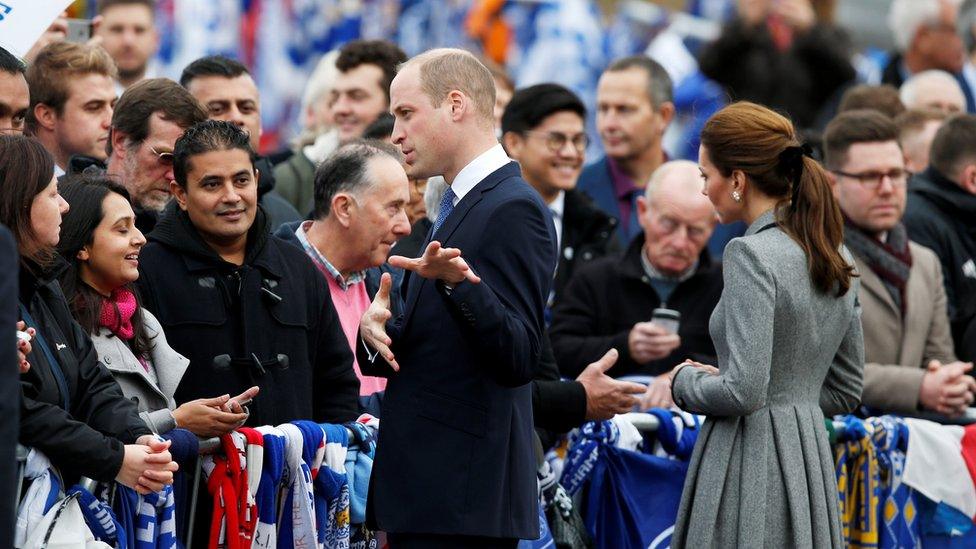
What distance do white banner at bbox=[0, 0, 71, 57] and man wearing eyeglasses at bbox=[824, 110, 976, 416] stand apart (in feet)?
12.3

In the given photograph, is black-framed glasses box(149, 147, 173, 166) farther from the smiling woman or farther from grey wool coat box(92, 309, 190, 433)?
the smiling woman

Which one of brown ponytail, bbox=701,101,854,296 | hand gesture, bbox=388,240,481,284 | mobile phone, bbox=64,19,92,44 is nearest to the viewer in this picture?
hand gesture, bbox=388,240,481,284

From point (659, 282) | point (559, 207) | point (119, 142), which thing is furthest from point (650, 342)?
point (119, 142)

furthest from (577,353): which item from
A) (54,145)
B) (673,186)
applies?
(54,145)

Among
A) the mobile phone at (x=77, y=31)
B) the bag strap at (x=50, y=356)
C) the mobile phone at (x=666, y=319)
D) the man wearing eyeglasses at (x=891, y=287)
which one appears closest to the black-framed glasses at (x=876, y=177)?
the man wearing eyeglasses at (x=891, y=287)

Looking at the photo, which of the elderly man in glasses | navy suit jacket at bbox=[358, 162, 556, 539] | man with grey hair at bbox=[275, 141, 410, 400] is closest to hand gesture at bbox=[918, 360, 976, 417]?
man with grey hair at bbox=[275, 141, 410, 400]

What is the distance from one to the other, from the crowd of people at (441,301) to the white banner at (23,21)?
15.0 inches

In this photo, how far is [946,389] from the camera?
6.93m

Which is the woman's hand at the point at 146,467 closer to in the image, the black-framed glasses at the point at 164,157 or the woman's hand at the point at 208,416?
the woman's hand at the point at 208,416

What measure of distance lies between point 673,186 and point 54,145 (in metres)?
2.75

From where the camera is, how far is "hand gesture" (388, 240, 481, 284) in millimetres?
4438

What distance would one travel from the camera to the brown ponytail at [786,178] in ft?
17.7

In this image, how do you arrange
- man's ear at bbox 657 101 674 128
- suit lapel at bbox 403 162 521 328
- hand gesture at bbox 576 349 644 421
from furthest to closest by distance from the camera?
man's ear at bbox 657 101 674 128
hand gesture at bbox 576 349 644 421
suit lapel at bbox 403 162 521 328

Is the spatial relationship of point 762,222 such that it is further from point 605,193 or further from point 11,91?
point 605,193
